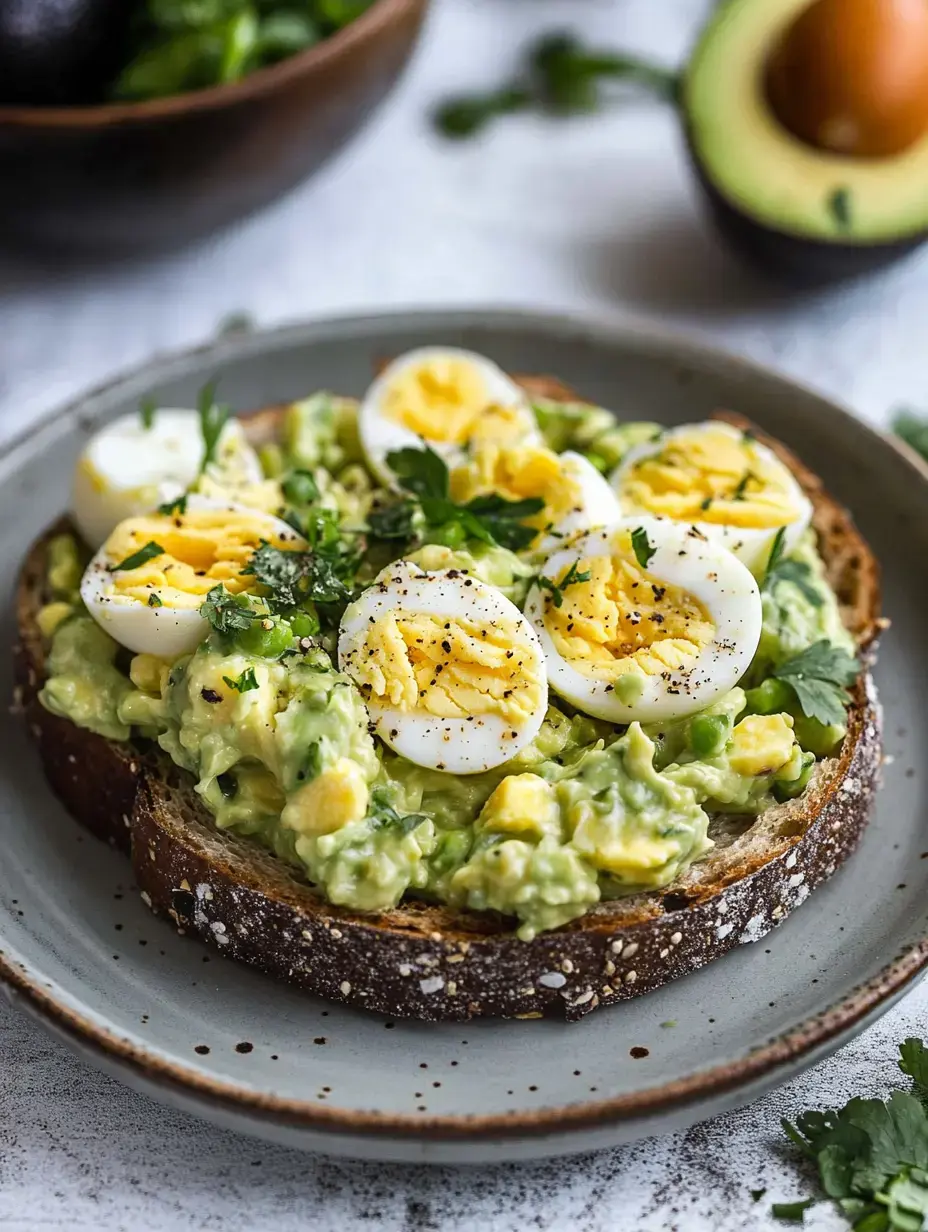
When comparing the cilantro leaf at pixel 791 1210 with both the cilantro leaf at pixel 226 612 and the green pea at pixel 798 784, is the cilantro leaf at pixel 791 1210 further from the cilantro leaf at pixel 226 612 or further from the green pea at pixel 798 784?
the cilantro leaf at pixel 226 612

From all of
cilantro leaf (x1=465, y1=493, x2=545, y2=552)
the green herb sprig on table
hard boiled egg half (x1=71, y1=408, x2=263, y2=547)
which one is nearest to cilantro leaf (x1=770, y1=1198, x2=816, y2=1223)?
cilantro leaf (x1=465, y1=493, x2=545, y2=552)

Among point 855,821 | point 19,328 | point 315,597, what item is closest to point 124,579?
point 315,597

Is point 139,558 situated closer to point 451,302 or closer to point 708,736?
point 708,736

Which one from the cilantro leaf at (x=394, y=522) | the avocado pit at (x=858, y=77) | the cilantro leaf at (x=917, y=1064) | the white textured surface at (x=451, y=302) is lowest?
the white textured surface at (x=451, y=302)

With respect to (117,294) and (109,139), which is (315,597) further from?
(117,294)

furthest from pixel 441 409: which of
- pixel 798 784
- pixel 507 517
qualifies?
pixel 798 784

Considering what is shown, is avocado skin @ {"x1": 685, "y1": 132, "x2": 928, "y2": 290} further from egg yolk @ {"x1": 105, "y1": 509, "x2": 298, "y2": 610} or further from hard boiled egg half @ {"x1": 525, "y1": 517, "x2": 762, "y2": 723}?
egg yolk @ {"x1": 105, "y1": 509, "x2": 298, "y2": 610}

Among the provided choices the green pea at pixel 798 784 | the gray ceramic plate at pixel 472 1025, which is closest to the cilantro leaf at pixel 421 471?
the green pea at pixel 798 784
